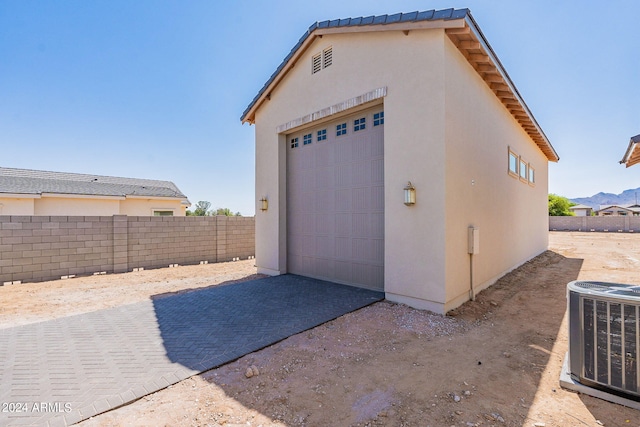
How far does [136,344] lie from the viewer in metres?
3.84

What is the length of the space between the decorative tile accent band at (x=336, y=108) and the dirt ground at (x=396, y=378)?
432 cm

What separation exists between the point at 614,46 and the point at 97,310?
1695 cm

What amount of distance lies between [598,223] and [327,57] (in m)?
36.1

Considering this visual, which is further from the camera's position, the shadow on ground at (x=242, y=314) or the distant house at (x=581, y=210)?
the distant house at (x=581, y=210)

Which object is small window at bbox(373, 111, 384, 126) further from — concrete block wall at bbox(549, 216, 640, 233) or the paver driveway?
concrete block wall at bbox(549, 216, 640, 233)

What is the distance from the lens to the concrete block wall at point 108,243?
26.1ft

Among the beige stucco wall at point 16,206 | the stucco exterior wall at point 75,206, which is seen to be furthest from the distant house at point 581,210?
the beige stucco wall at point 16,206

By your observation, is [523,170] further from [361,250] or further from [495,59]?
[361,250]

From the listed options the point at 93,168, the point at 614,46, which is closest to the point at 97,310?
the point at 614,46

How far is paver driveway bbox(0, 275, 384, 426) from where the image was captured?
8.73 feet

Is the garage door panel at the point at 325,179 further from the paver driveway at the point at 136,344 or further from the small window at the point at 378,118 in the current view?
the paver driveway at the point at 136,344

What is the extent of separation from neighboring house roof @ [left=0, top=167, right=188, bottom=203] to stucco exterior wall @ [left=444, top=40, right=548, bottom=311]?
756 inches

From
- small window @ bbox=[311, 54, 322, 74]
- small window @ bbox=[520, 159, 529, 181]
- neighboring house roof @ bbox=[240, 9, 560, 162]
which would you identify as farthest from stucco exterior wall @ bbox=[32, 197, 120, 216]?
small window @ bbox=[520, 159, 529, 181]

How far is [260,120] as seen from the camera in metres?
9.04
